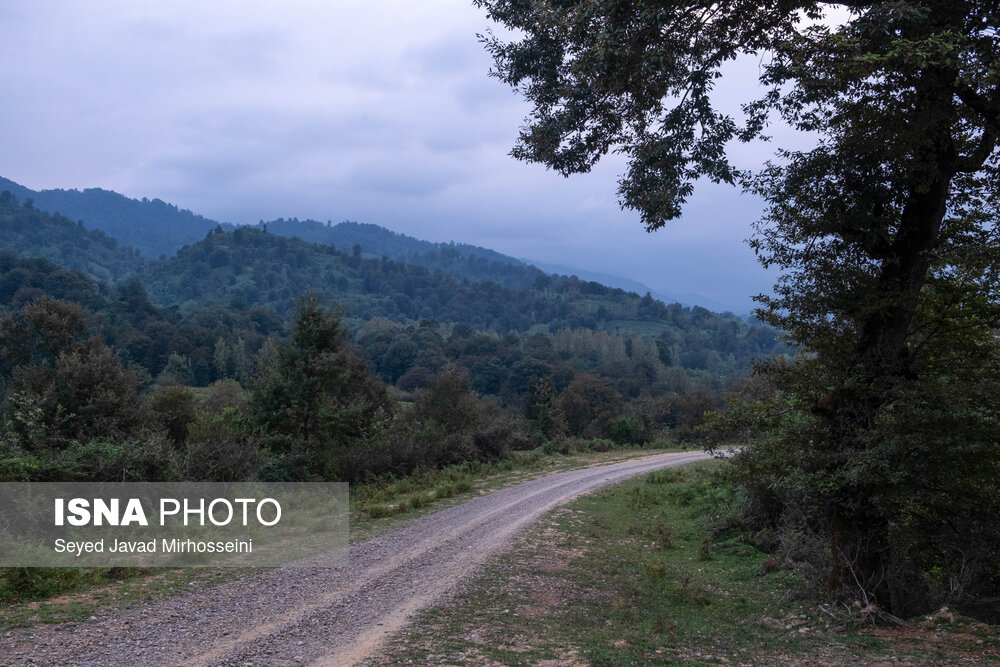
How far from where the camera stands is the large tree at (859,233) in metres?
7.14

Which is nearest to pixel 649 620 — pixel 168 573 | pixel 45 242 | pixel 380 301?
pixel 168 573

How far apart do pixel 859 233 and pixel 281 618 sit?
8.35m

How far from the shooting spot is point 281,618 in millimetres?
7070

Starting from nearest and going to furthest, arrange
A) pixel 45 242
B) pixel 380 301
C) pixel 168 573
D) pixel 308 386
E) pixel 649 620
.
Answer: pixel 649 620 < pixel 168 573 < pixel 308 386 < pixel 380 301 < pixel 45 242

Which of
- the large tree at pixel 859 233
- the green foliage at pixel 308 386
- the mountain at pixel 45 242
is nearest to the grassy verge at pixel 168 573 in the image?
the green foliage at pixel 308 386

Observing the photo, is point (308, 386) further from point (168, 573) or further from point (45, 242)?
point (45, 242)

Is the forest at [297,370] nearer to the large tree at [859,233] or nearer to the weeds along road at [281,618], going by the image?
the large tree at [859,233]

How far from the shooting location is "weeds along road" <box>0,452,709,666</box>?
591cm

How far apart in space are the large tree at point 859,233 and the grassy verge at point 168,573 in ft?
24.4

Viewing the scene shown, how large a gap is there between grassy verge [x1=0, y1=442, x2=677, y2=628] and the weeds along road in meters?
0.37

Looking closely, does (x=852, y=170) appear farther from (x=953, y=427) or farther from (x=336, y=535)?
(x=336, y=535)

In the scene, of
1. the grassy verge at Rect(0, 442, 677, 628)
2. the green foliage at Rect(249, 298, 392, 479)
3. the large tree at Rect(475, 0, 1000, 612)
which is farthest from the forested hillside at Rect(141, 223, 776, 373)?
the large tree at Rect(475, 0, 1000, 612)

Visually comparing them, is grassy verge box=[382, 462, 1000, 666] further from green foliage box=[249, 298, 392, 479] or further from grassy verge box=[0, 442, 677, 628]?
green foliage box=[249, 298, 392, 479]

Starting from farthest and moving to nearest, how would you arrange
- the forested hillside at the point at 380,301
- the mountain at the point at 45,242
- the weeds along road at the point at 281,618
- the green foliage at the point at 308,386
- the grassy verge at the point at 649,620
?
the mountain at the point at 45,242, the forested hillside at the point at 380,301, the green foliage at the point at 308,386, the grassy verge at the point at 649,620, the weeds along road at the point at 281,618
